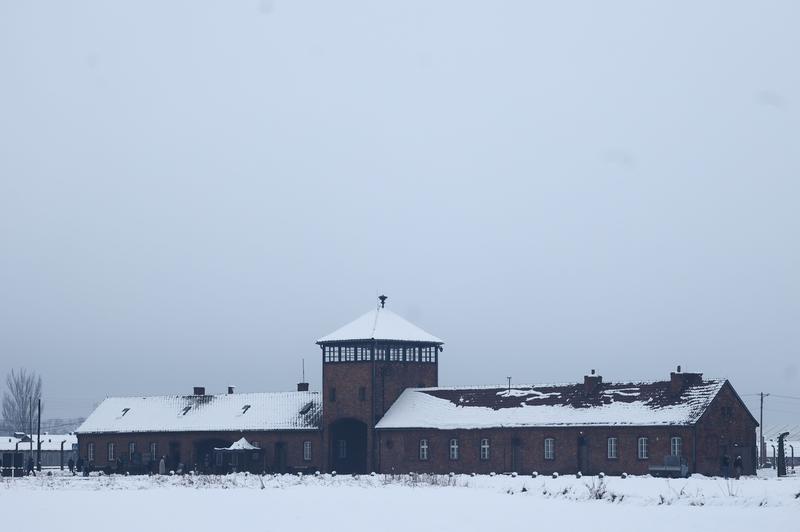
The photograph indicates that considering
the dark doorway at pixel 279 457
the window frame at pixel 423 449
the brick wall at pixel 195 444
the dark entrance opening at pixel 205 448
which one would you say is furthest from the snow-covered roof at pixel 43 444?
the window frame at pixel 423 449

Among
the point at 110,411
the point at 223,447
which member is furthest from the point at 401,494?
the point at 110,411

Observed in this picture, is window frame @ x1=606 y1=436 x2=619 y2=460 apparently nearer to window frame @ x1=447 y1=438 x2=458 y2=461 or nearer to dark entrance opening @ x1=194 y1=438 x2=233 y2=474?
window frame @ x1=447 y1=438 x2=458 y2=461

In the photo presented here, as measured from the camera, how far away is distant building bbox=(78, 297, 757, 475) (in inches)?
2633

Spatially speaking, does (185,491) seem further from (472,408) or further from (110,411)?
(110,411)

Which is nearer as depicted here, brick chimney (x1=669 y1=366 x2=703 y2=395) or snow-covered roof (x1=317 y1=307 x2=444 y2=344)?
brick chimney (x1=669 y1=366 x2=703 y2=395)

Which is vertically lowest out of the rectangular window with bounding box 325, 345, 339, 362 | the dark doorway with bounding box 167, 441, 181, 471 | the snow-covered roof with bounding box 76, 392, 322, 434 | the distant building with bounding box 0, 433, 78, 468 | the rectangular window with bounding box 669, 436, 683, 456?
the distant building with bounding box 0, 433, 78, 468

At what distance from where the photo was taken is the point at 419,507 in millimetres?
41781

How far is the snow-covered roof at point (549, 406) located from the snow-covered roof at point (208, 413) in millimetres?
7657

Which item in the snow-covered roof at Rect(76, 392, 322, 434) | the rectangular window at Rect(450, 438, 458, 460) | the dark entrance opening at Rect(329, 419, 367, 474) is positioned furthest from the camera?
the snow-covered roof at Rect(76, 392, 322, 434)

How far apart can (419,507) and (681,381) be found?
96.5 ft

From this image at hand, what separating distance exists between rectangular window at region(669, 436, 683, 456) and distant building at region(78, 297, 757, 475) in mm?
47

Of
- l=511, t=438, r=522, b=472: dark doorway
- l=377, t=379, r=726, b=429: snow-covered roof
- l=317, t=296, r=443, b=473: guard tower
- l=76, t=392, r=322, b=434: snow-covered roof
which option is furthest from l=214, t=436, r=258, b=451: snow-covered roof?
l=511, t=438, r=522, b=472: dark doorway

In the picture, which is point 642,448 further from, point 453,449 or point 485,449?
point 453,449

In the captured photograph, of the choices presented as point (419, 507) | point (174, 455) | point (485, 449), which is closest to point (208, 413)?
point (174, 455)
